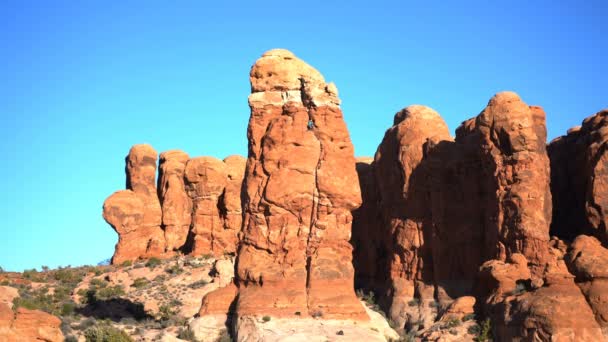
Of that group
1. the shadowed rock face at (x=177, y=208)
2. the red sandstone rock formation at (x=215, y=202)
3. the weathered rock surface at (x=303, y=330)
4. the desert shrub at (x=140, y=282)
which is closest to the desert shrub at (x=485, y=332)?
the weathered rock surface at (x=303, y=330)

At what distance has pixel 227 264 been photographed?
5575 cm

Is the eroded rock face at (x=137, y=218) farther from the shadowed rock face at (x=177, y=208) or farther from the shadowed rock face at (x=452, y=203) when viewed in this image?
the shadowed rock face at (x=452, y=203)

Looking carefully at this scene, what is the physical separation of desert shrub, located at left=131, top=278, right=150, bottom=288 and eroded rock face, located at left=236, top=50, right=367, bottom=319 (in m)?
18.3

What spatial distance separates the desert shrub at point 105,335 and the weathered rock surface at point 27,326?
20.8ft

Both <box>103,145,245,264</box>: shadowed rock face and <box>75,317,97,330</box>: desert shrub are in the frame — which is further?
<box>103,145,245,264</box>: shadowed rock face

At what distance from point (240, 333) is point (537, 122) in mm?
23194

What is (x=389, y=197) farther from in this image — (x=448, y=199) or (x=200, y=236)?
(x=200, y=236)

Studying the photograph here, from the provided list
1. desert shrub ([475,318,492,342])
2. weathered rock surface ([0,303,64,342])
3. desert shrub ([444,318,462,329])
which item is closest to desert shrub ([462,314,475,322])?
desert shrub ([444,318,462,329])

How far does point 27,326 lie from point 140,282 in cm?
2966

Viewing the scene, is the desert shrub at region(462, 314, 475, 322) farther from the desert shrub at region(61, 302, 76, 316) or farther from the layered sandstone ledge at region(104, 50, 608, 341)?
the desert shrub at region(61, 302, 76, 316)

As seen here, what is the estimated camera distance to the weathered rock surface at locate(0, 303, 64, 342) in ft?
92.0

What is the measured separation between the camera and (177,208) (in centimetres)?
7012

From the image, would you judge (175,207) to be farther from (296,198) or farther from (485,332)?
(485,332)

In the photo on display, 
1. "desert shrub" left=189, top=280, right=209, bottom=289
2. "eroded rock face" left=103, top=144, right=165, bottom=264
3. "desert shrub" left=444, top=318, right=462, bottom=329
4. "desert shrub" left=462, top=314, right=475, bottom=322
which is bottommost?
"desert shrub" left=444, top=318, right=462, bottom=329
